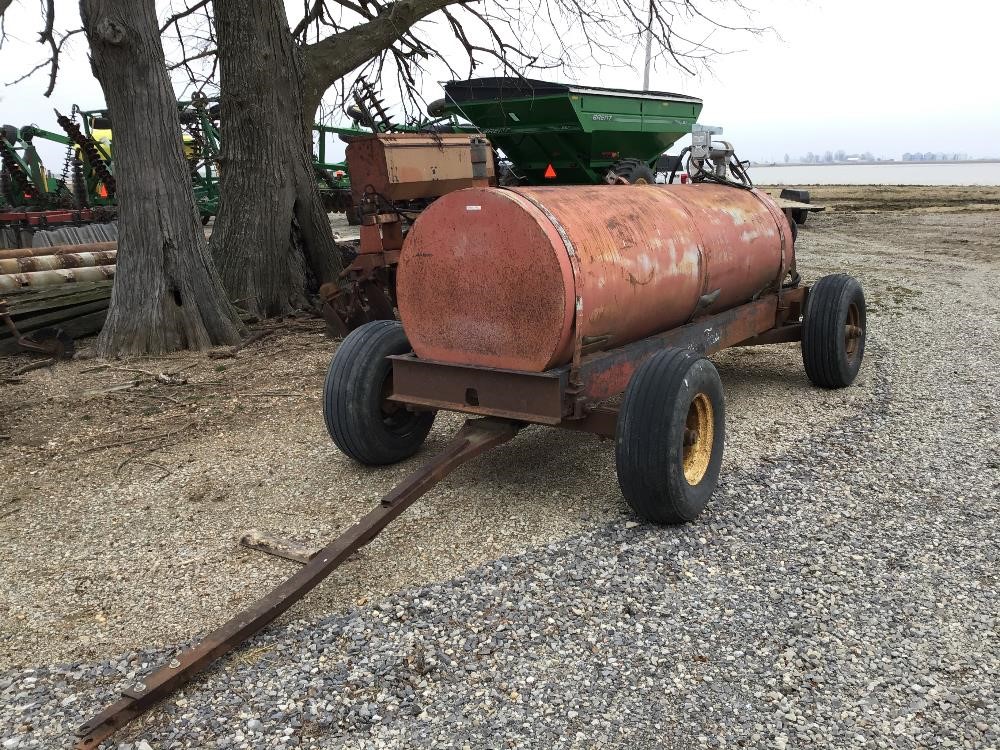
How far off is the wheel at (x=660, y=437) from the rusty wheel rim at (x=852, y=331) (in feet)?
8.86

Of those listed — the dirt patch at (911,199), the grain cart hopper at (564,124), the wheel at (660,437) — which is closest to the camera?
the wheel at (660,437)

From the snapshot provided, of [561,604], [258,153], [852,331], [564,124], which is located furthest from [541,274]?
[564,124]

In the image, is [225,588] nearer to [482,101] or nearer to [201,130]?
[482,101]

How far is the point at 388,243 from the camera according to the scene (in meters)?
7.65

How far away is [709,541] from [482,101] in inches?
364

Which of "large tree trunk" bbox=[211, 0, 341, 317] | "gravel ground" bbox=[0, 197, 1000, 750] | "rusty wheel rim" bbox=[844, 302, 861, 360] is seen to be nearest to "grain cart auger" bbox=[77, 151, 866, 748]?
"gravel ground" bbox=[0, 197, 1000, 750]

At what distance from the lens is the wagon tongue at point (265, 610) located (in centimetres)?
250

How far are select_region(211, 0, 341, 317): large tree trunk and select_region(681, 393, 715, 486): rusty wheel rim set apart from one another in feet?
19.5

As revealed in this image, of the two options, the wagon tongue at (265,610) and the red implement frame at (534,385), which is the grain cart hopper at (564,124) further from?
the wagon tongue at (265,610)

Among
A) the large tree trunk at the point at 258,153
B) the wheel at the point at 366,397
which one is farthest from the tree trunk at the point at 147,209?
the wheel at the point at 366,397

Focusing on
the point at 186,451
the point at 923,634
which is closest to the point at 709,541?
the point at 923,634

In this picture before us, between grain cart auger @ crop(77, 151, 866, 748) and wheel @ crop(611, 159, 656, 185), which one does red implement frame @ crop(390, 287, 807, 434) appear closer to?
grain cart auger @ crop(77, 151, 866, 748)

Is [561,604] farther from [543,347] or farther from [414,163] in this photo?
[414,163]

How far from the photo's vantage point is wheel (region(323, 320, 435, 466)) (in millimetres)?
4336
